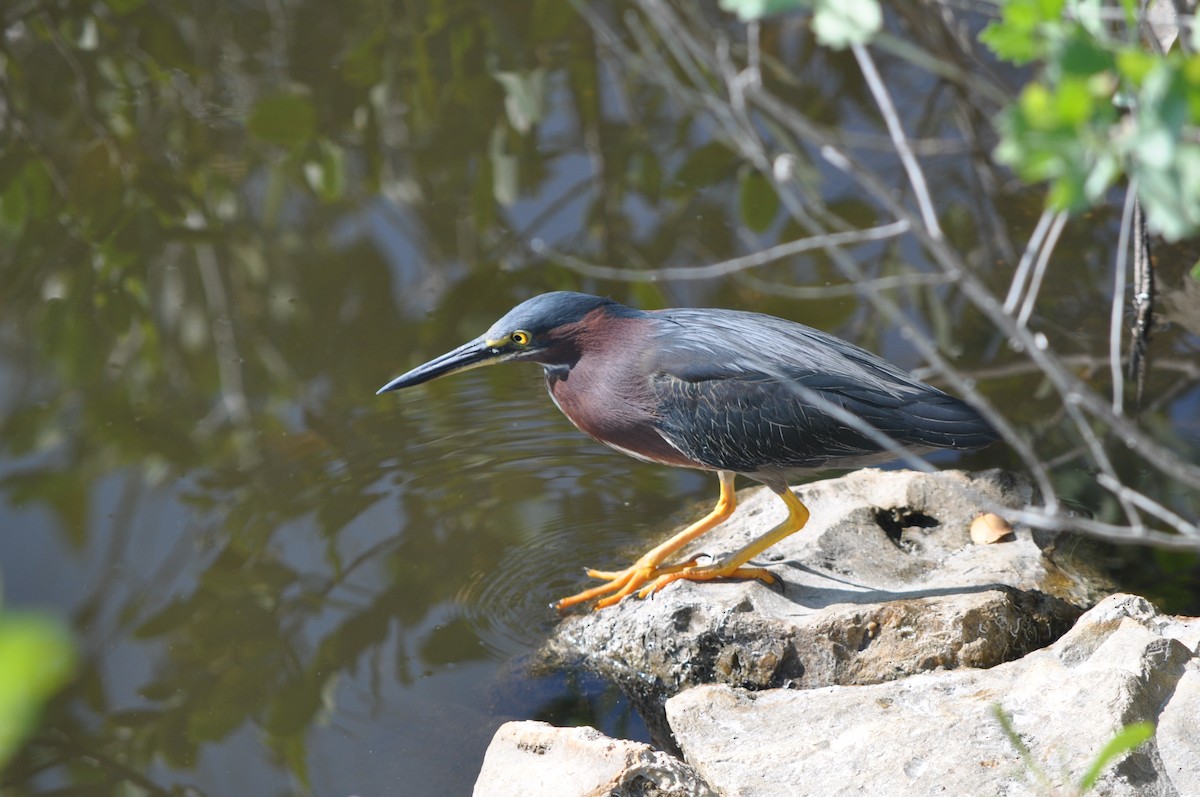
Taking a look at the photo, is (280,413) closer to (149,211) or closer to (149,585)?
(149,585)

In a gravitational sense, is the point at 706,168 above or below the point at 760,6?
below

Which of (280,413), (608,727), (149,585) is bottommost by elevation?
(608,727)

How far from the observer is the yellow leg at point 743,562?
13.5 ft

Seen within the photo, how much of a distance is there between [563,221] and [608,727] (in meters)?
3.66

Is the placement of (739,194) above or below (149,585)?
above

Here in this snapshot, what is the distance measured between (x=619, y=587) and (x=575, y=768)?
4.50ft

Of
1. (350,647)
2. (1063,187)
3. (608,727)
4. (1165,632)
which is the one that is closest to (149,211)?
(350,647)

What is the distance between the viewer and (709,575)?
4133mm

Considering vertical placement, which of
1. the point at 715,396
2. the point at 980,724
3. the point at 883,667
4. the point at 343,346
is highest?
the point at 343,346

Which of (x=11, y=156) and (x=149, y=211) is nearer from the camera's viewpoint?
(x=149, y=211)

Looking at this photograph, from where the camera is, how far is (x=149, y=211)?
702 centimetres

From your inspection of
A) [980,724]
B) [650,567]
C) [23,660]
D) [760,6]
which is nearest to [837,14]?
[760,6]

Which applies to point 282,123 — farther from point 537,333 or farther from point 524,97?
point 537,333

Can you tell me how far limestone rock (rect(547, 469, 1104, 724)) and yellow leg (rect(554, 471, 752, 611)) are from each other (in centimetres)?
9
